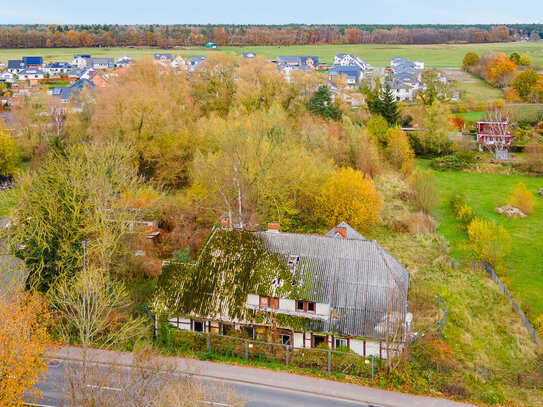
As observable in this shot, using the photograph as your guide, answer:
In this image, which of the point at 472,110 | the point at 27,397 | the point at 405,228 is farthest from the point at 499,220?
the point at 472,110

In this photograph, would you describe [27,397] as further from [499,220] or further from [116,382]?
[499,220]

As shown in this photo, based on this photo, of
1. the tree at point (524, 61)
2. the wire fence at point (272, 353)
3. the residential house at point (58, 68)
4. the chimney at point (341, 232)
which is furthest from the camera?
the residential house at point (58, 68)

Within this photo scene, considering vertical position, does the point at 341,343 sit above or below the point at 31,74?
below

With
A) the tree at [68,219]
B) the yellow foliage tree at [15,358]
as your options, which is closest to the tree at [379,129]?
the tree at [68,219]

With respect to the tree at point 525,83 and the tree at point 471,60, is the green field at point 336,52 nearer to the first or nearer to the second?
the tree at point 471,60

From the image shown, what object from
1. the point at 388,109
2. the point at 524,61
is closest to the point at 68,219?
the point at 388,109

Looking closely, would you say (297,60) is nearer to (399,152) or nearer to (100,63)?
(100,63)
